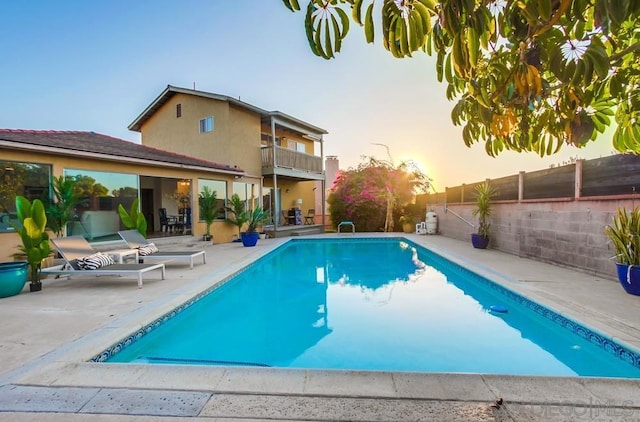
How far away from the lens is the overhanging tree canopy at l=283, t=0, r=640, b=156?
4.24 feet

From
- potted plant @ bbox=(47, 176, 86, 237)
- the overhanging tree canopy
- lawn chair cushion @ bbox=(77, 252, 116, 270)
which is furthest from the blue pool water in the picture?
potted plant @ bbox=(47, 176, 86, 237)

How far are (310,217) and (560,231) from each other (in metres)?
15.6

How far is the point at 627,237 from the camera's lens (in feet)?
17.5

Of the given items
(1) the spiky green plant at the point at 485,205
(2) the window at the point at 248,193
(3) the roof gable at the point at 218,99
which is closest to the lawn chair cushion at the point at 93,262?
(2) the window at the point at 248,193

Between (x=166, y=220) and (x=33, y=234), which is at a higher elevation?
(x=166, y=220)

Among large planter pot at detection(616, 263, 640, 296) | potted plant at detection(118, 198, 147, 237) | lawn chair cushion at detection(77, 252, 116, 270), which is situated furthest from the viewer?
potted plant at detection(118, 198, 147, 237)

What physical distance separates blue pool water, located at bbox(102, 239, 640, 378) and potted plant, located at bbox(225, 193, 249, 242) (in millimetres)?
6294

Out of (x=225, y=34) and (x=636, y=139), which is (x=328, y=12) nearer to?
(x=636, y=139)

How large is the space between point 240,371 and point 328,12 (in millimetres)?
2951

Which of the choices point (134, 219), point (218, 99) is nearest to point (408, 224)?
point (218, 99)

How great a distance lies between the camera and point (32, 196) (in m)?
8.01

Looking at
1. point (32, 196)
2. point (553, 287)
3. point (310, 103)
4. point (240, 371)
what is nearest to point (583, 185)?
→ point (553, 287)

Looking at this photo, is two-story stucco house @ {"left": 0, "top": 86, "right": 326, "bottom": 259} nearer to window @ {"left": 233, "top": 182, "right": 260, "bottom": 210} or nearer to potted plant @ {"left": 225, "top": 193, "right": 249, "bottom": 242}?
window @ {"left": 233, "top": 182, "right": 260, "bottom": 210}

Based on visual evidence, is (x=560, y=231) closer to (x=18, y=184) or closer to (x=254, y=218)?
(x=254, y=218)
